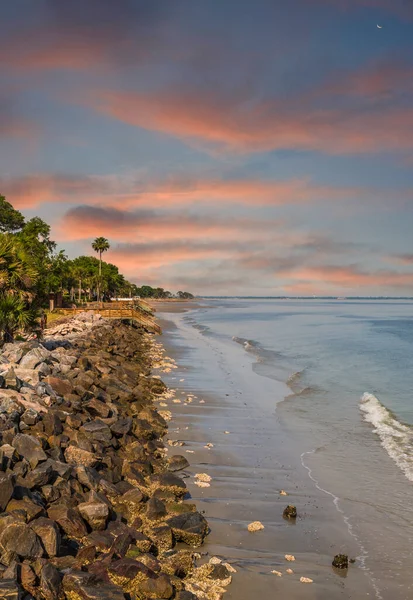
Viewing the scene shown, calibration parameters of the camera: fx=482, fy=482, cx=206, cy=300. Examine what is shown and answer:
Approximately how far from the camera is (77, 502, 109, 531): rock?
8461 mm

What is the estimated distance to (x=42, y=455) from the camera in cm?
987

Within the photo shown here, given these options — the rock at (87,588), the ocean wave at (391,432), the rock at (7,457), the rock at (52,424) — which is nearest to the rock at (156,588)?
the rock at (87,588)

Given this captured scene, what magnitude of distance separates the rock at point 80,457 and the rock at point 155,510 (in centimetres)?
201

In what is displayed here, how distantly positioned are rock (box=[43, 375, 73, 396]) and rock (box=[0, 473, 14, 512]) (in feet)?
24.8

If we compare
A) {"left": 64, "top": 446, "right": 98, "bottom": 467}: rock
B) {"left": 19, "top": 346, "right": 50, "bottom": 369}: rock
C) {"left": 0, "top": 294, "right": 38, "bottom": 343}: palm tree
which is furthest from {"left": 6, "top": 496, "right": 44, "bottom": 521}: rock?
{"left": 0, "top": 294, "right": 38, "bottom": 343}: palm tree

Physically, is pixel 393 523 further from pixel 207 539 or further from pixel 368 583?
pixel 207 539

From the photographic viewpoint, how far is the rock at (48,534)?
731 centimetres

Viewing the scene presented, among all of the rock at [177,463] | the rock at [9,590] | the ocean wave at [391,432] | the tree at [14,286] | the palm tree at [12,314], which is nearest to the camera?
the rock at [9,590]

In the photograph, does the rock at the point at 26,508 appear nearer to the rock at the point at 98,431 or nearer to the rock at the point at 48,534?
the rock at the point at 48,534

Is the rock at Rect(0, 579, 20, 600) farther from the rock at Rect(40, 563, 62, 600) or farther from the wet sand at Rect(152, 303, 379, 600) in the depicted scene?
the wet sand at Rect(152, 303, 379, 600)

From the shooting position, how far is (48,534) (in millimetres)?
7414

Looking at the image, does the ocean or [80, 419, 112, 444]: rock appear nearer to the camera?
the ocean

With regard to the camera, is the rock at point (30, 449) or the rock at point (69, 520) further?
the rock at point (30, 449)

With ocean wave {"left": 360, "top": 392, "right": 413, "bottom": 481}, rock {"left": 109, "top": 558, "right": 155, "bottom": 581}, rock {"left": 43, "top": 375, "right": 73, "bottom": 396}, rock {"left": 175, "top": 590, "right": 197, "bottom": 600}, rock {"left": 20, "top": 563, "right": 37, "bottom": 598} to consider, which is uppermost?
rock {"left": 43, "top": 375, "right": 73, "bottom": 396}
